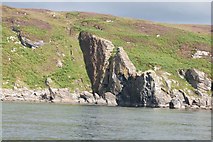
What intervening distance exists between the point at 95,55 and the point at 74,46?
33.3ft

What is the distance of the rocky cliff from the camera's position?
11181cm

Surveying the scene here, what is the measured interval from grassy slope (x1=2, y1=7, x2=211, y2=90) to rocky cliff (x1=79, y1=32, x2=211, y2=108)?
4250 millimetres

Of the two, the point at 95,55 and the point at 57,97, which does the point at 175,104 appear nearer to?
the point at 57,97

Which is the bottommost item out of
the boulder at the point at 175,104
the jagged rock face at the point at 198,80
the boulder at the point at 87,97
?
the boulder at the point at 175,104

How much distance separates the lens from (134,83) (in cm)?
11775

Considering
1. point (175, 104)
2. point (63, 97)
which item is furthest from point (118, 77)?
point (175, 104)

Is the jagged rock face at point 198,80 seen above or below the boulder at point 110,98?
above

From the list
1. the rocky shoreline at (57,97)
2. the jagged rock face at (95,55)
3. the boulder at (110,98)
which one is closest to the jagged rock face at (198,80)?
the boulder at (110,98)

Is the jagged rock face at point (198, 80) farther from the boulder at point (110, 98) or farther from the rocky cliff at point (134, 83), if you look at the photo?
the boulder at point (110, 98)

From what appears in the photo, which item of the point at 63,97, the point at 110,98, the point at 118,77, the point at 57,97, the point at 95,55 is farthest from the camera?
the point at 95,55

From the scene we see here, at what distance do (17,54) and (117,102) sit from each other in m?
37.2

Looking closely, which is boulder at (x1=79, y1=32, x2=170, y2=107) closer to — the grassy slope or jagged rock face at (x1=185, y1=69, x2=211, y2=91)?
the grassy slope

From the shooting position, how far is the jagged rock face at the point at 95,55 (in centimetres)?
13212

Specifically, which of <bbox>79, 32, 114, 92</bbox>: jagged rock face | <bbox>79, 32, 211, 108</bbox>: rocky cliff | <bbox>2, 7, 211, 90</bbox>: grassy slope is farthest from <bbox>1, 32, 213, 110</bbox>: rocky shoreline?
<bbox>2, 7, 211, 90</bbox>: grassy slope
